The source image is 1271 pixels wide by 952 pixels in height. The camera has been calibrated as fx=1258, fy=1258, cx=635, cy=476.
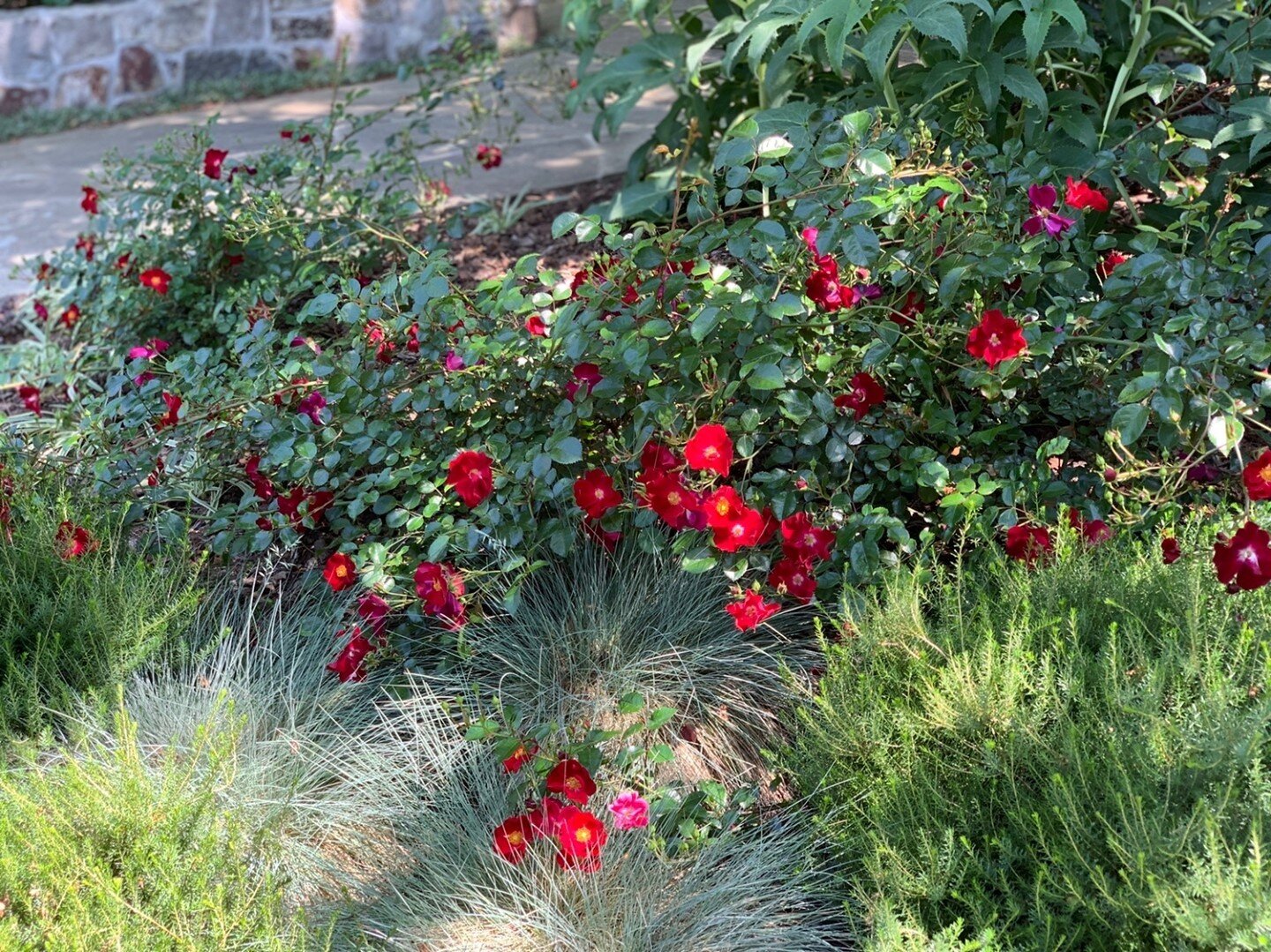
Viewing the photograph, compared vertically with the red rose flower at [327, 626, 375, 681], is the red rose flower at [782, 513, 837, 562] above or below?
above

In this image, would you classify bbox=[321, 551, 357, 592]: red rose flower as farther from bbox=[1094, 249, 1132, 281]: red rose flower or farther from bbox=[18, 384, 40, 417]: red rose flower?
bbox=[1094, 249, 1132, 281]: red rose flower

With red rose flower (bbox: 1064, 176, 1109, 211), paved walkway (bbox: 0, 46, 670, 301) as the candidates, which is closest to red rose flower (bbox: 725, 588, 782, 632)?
red rose flower (bbox: 1064, 176, 1109, 211)

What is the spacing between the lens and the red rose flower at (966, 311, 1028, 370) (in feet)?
7.22

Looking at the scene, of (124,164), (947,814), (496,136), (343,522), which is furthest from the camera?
(496,136)

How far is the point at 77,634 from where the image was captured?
2.45 m

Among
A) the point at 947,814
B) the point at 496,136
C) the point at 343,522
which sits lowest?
the point at 947,814

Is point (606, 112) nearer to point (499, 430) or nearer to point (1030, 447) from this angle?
point (499, 430)

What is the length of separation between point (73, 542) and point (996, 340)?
1824 millimetres

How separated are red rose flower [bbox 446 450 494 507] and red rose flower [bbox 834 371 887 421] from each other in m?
0.69

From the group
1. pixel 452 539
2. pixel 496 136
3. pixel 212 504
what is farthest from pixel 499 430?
pixel 496 136

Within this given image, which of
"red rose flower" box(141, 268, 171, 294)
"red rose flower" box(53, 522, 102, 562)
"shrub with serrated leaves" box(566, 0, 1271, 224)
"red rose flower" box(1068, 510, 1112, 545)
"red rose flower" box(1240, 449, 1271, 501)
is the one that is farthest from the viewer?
"red rose flower" box(141, 268, 171, 294)

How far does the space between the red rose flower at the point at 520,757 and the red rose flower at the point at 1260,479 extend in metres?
1.18

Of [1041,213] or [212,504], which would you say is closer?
[1041,213]

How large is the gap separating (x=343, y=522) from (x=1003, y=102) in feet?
6.23
